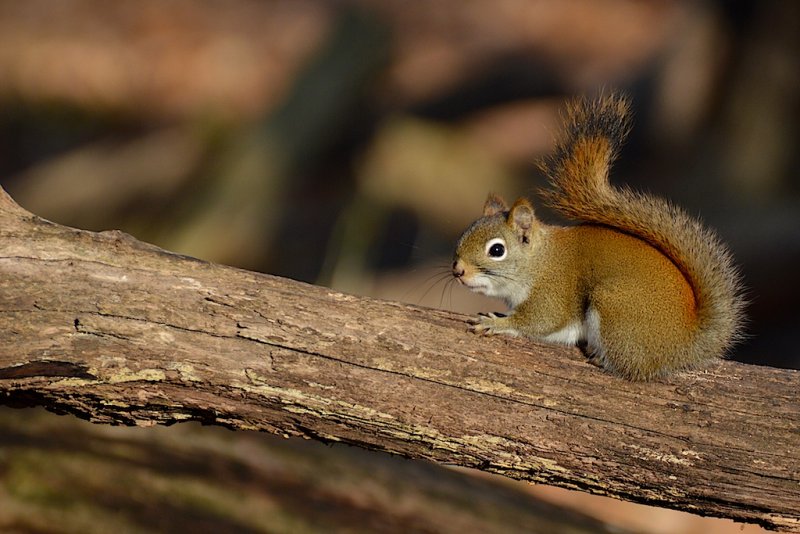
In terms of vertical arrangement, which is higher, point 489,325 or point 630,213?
point 630,213

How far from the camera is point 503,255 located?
2834mm

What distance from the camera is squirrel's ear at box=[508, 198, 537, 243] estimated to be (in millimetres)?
2824

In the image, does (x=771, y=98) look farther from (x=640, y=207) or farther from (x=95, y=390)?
(x=95, y=390)

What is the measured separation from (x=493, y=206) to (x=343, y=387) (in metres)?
1.03

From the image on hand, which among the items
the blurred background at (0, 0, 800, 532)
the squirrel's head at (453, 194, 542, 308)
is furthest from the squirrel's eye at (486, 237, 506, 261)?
the blurred background at (0, 0, 800, 532)

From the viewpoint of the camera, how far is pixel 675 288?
2596 mm

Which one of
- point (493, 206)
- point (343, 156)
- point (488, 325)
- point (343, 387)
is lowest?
point (343, 387)

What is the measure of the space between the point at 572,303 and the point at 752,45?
4.03 meters

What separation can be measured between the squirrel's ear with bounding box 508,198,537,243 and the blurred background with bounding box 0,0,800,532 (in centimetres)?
23

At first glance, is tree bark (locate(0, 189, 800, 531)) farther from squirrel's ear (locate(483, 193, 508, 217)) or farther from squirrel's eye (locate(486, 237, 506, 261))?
squirrel's ear (locate(483, 193, 508, 217))

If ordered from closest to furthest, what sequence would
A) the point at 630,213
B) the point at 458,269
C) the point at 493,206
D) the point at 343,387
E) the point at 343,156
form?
the point at 343,387 → the point at 630,213 → the point at 458,269 → the point at 493,206 → the point at 343,156

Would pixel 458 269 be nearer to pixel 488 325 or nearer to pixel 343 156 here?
pixel 488 325

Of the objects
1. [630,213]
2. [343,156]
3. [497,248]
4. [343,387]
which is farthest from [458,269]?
[343,156]

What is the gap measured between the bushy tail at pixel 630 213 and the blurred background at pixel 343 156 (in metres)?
0.17
